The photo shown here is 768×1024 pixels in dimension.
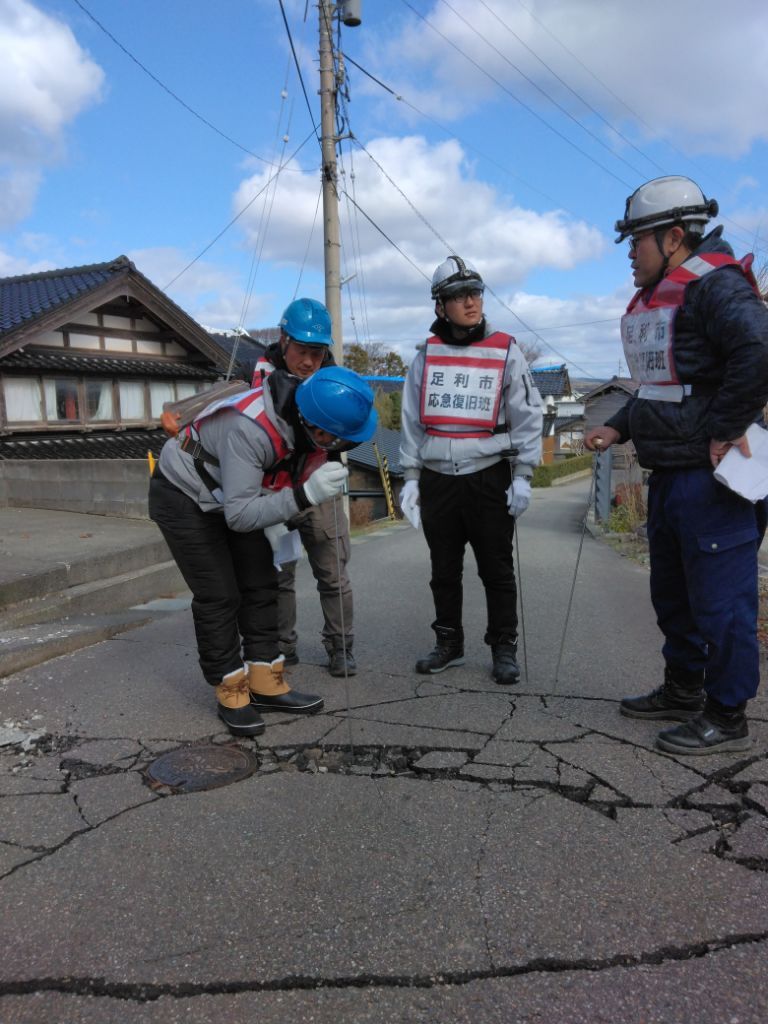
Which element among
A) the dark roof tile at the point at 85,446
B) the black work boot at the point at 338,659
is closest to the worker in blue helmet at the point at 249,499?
the black work boot at the point at 338,659

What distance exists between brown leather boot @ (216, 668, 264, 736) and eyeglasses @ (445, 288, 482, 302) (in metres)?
2.01

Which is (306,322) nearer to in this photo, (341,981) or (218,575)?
(218,575)

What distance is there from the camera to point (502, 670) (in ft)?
12.3

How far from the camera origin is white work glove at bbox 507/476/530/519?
3.65 meters

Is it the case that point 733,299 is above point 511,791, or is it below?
above

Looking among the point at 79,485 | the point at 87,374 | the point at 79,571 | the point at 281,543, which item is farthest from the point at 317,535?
the point at 87,374

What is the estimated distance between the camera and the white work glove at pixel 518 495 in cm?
365

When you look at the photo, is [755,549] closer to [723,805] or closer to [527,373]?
[723,805]

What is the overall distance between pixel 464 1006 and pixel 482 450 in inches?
96.8

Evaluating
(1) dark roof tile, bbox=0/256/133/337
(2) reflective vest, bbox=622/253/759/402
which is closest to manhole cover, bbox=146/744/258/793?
(2) reflective vest, bbox=622/253/759/402

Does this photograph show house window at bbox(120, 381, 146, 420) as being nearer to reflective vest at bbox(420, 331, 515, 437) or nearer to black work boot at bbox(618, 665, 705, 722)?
reflective vest at bbox(420, 331, 515, 437)

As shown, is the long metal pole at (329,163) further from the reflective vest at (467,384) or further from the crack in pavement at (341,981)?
the crack in pavement at (341,981)

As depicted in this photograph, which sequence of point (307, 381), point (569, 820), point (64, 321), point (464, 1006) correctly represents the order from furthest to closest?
1. point (64, 321)
2. point (307, 381)
3. point (569, 820)
4. point (464, 1006)

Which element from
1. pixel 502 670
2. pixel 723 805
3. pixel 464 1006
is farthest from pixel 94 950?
pixel 502 670
